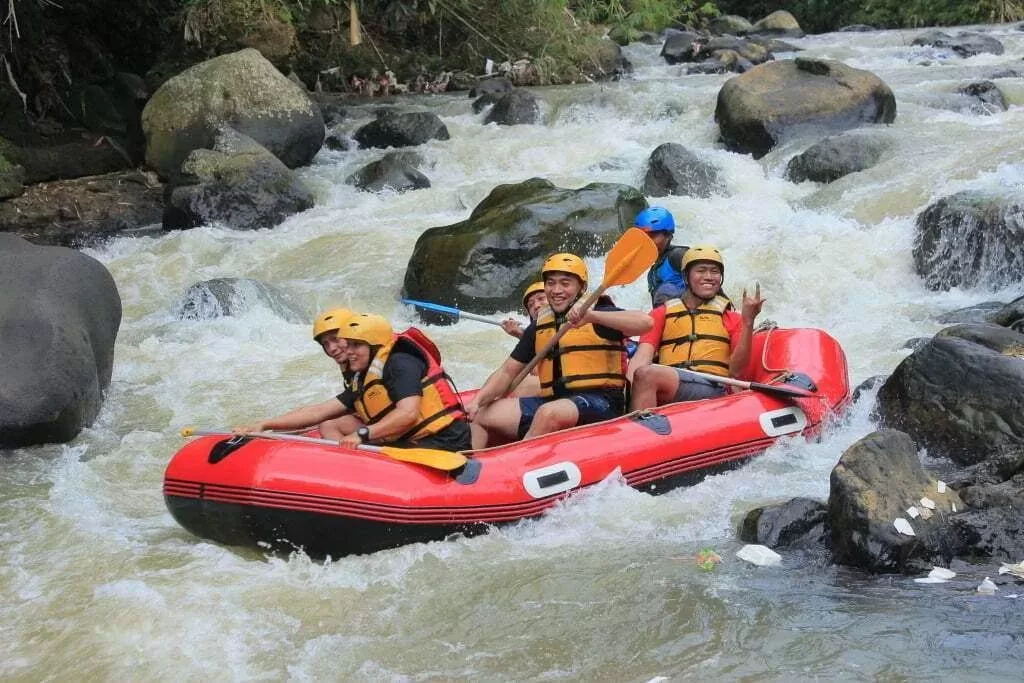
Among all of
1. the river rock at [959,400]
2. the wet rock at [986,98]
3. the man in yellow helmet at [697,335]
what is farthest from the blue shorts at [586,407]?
the wet rock at [986,98]

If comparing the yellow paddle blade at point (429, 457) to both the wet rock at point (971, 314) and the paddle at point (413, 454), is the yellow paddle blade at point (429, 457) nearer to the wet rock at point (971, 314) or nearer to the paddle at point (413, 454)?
the paddle at point (413, 454)

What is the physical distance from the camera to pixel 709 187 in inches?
393

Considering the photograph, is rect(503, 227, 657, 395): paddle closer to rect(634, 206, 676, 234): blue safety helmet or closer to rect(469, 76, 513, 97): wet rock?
rect(634, 206, 676, 234): blue safety helmet

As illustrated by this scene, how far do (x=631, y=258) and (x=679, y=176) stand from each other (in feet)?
16.5

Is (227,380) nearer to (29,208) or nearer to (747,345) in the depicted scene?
(747,345)

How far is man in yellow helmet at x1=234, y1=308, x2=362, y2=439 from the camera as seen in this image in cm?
437

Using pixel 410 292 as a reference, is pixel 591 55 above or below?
above

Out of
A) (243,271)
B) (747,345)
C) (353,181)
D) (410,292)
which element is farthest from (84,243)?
(747,345)

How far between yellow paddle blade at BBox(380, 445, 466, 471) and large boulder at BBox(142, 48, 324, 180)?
7632 millimetres

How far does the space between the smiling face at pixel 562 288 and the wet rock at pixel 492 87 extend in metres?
9.45

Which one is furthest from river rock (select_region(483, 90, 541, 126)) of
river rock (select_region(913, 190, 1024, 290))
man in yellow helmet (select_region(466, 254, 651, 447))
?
man in yellow helmet (select_region(466, 254, 651, 447))

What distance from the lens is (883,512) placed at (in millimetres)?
3936

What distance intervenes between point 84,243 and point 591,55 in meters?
7.35

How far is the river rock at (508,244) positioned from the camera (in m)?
8.08
